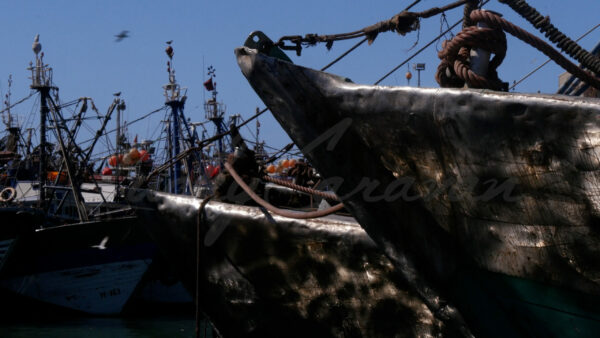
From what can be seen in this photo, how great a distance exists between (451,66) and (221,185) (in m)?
2.23

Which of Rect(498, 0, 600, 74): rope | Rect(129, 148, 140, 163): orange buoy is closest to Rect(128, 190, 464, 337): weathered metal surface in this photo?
Rect(498, 0, 600, 74): rope

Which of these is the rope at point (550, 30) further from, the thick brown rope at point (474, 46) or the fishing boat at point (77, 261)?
the fishing boat at point (77, 261)

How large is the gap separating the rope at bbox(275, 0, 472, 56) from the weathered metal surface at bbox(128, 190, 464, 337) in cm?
125

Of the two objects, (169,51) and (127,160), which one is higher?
(169,51)

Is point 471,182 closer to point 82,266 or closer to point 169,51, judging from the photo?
point 82,266

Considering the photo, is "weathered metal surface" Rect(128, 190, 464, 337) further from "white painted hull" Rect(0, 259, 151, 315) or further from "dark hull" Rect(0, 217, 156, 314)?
"white painted hull" Rect(0, 259, 151, 315)

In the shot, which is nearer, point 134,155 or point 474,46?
point 474,46

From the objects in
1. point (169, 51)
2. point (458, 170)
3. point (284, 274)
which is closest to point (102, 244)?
point (169, 51)

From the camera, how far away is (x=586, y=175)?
2756mm

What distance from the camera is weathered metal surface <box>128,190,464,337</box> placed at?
4.31 meters

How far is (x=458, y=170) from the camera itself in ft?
10.6

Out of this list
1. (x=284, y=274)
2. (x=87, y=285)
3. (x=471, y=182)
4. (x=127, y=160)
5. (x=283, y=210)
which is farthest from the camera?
(x=127, y=160)

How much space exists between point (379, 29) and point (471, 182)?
1.81 meters

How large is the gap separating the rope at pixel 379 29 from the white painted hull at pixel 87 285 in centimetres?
1405
